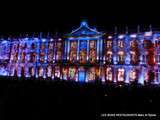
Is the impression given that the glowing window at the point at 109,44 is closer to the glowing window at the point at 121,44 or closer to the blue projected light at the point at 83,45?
the glowing window at the point at 121,44

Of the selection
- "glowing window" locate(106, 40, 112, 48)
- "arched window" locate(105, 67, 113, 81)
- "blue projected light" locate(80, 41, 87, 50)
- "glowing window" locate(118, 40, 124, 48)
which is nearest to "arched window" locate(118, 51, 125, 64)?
"glowing window" locate(118, 40, 124, 48)

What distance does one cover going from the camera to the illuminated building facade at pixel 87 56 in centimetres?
4153

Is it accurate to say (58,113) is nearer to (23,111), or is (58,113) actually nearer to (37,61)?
(23,111)

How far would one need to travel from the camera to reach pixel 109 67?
44.2 m

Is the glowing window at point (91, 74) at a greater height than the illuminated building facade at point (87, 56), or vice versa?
the illuminated building facade at point (87, 56)

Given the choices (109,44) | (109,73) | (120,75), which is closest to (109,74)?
(109,73)

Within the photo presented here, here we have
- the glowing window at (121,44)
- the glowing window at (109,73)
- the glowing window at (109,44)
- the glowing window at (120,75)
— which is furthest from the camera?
the glowing window at (109,44)

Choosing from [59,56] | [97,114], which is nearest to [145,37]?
[59,56]

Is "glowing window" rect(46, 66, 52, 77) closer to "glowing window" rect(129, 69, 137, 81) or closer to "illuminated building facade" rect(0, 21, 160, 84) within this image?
"illuminated building facade" rect(0, 21, 160, 84)

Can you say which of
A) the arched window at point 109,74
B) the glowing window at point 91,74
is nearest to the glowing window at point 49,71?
the glowing window at point 91,74

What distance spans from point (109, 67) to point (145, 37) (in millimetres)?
8517

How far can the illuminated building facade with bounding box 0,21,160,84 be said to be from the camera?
41.5 meters

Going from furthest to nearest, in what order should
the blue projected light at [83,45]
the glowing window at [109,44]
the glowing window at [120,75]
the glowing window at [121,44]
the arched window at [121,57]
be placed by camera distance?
the blue projected light at [83,45] < the glowing window at [109,44] < the glowing window at [121,44] < the arched window at [121,57] < the glowing window at [120,75]

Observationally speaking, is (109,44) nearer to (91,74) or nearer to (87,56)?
(87,56)
